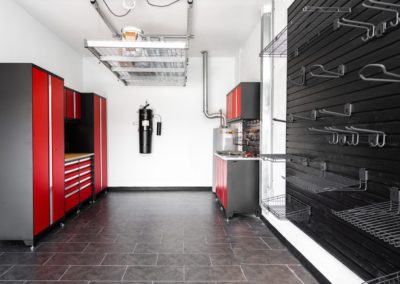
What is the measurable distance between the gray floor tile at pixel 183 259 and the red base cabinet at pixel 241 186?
123 centimetres

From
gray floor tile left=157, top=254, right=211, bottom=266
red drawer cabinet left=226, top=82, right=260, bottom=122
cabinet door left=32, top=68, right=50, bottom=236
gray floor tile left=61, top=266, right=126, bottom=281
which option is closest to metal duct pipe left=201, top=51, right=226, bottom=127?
red drawer cabinet left=226, top=82, right=260, bottom=122

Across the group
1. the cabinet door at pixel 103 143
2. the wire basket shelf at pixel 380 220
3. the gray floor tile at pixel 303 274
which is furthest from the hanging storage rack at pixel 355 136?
the cabinet door at pixel 103 143

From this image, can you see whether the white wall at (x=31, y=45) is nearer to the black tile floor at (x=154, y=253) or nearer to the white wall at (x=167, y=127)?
the white wall at (x=167, y=127)

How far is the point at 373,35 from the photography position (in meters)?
1.42

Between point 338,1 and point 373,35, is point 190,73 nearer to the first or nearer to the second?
point 338,1

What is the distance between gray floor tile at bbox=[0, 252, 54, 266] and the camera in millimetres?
2646

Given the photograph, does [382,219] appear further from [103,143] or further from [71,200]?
[103,143]

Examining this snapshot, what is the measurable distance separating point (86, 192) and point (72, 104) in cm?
146

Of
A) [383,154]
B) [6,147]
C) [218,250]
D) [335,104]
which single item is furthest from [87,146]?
[383,154]

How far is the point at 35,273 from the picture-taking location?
2.44 meters

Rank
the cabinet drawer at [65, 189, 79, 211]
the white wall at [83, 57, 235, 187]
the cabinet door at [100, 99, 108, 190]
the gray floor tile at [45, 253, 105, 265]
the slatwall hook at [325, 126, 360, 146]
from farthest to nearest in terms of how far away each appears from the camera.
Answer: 1. the white wall at [83, 57, 235, 187]
2. the cabinet door at [100, 99, 108, 190]
3. the cabinet drawer at [65, 189, 79, 211]
4. the gray floor tile at [45, 253, 105, 265]
5. the slatwall hook at [325, 126, 360, 146]

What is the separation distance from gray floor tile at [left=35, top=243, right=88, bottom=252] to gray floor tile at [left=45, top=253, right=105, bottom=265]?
12cm

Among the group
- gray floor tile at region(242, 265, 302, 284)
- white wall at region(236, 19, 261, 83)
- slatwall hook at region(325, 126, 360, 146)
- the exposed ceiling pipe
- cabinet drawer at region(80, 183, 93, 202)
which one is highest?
the exposed ceiling pipe

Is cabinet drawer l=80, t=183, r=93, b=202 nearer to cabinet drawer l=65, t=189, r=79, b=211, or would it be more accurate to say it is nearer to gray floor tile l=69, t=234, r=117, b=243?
cabinet drawer l=65, t=189, r=79, b=211
